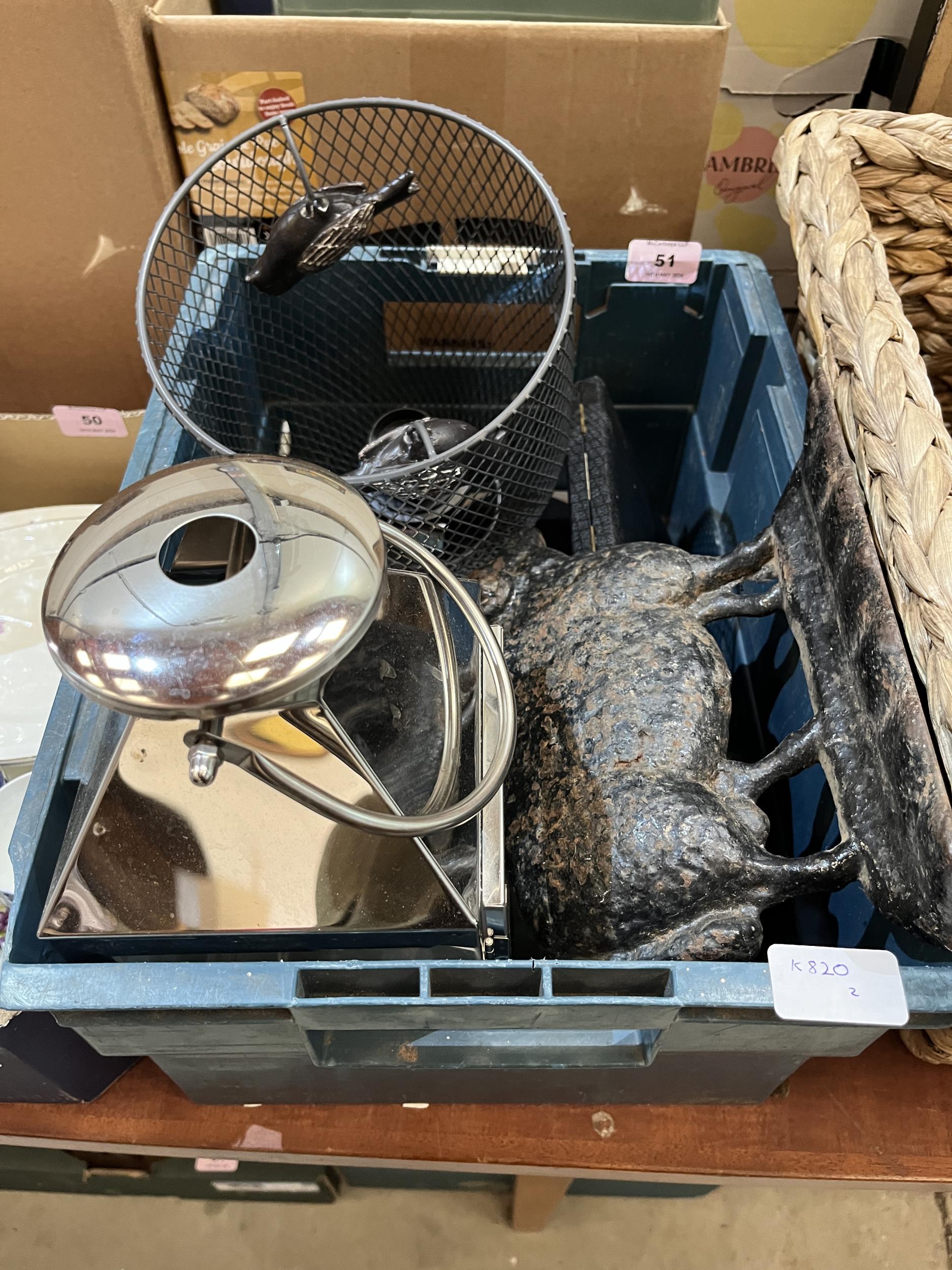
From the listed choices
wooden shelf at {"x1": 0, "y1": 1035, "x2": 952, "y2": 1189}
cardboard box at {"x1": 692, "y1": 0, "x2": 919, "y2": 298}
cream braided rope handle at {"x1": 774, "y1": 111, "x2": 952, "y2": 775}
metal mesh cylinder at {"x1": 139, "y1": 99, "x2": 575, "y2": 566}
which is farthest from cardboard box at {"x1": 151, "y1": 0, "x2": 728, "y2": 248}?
wooden shelf at {"x1": 0, "y1": 1035, "x2": 952, "y2": 1189}

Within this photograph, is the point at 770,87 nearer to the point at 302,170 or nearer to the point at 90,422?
the point at 302,170

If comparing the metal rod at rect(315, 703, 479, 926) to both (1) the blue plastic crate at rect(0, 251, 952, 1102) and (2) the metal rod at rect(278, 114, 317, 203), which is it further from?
(2) the metal rod at rect(278, 114, 317, 203)

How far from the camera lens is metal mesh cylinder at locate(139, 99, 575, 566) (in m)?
0.76

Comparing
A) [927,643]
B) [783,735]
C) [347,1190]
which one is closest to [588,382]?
[783,735]

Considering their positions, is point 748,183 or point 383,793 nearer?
point 383,793

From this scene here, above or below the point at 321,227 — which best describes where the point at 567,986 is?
below

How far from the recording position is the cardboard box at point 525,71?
78cm

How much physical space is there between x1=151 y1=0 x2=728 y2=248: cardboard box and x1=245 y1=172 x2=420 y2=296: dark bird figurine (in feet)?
0.91

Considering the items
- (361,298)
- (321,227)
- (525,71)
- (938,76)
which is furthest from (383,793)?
(938,76)

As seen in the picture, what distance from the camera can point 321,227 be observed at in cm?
60

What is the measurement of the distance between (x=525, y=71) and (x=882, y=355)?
47 centimetres

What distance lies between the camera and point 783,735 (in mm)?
709

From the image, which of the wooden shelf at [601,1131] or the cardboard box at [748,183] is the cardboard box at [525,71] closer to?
the cardboard box at [748,183]

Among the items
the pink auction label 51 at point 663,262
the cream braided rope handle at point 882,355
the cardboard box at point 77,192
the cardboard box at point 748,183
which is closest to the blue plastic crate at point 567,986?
the pink auction label 51 at point 663,262
